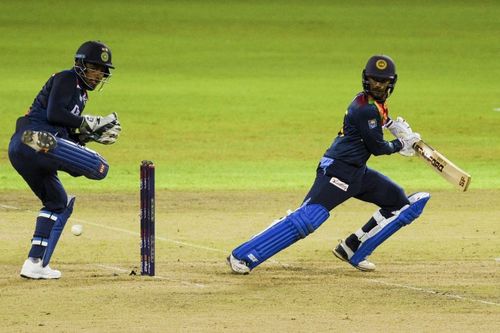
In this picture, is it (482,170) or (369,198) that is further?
(482,170)

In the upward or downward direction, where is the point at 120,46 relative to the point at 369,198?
downward

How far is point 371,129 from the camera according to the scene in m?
11.9

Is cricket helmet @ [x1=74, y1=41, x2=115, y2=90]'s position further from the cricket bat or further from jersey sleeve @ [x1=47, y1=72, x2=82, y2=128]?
the cricket bat

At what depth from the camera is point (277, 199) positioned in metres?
17.8

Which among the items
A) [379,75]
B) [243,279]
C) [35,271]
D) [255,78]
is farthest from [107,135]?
[255,78]

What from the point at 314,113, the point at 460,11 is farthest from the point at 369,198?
the point at 460,11

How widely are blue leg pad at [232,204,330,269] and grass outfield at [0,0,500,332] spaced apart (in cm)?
30

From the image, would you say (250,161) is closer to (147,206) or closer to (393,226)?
(393,226)

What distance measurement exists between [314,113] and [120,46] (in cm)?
998

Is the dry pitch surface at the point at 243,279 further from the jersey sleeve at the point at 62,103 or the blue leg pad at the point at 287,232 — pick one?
the jersey sleeve at the point at 62,103

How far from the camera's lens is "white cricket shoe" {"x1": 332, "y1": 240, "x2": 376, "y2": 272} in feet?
41.2

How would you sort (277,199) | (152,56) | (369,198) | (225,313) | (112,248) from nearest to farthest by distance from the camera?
(225,313)
(369,198)
(112,248)
(277,199)
(152,56)

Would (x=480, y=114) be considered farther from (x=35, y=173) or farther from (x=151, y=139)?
(x=35, y=173)

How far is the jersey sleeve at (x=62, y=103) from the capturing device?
11508 mm
